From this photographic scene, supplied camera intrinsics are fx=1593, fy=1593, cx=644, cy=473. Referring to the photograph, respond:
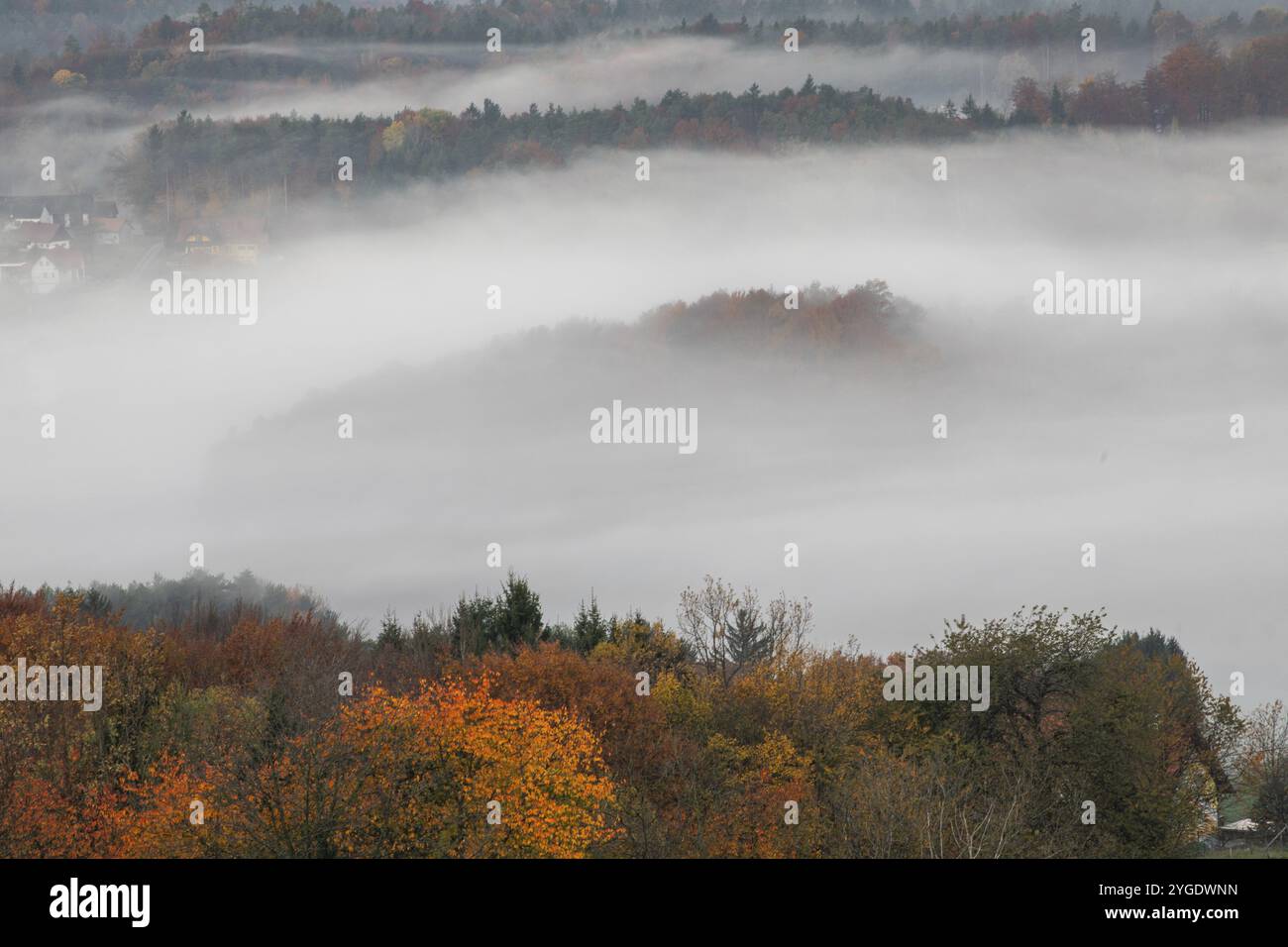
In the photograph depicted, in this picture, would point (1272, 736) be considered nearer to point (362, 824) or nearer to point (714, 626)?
point (714, 626)

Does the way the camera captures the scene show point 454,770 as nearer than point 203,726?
Yes

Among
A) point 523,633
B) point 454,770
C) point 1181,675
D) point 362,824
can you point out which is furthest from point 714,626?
point 362,824
